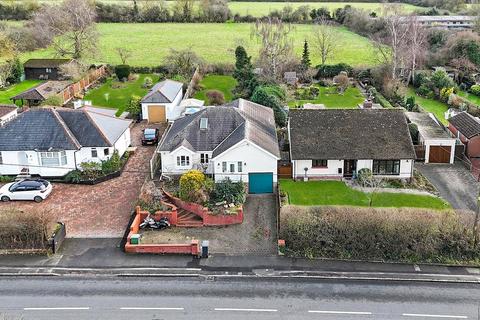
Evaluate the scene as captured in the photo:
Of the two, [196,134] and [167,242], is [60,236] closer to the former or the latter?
[167,242]

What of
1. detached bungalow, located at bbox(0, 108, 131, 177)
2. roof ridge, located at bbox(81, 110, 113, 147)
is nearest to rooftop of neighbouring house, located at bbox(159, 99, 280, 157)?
roof ridge, located at bbox(81, 110, 113, 147)

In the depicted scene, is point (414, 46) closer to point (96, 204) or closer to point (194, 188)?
point (194, 188)

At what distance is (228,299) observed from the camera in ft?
99.2

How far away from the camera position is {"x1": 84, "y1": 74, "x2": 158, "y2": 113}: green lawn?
6694 cm

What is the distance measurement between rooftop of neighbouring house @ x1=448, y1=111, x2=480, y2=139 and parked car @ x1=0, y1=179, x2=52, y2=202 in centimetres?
3577

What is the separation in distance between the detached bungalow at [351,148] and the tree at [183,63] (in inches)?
1308

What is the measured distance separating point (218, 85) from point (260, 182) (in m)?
34.3

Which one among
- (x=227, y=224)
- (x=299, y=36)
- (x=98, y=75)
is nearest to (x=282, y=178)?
(x=227, y=224)

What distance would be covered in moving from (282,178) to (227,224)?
27.8 ft

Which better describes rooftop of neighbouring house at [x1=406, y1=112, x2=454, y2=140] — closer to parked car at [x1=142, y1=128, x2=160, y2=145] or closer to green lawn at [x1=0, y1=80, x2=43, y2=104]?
parked car at [x1=142, y1=128, x2=160, y2=145]

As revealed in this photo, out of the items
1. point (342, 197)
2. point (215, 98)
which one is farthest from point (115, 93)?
point (342, 197)

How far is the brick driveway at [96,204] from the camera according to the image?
3794cm

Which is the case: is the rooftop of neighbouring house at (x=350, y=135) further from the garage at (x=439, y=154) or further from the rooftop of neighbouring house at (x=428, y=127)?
the garage at (x=439, y=154)

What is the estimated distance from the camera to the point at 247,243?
35.9 meters
